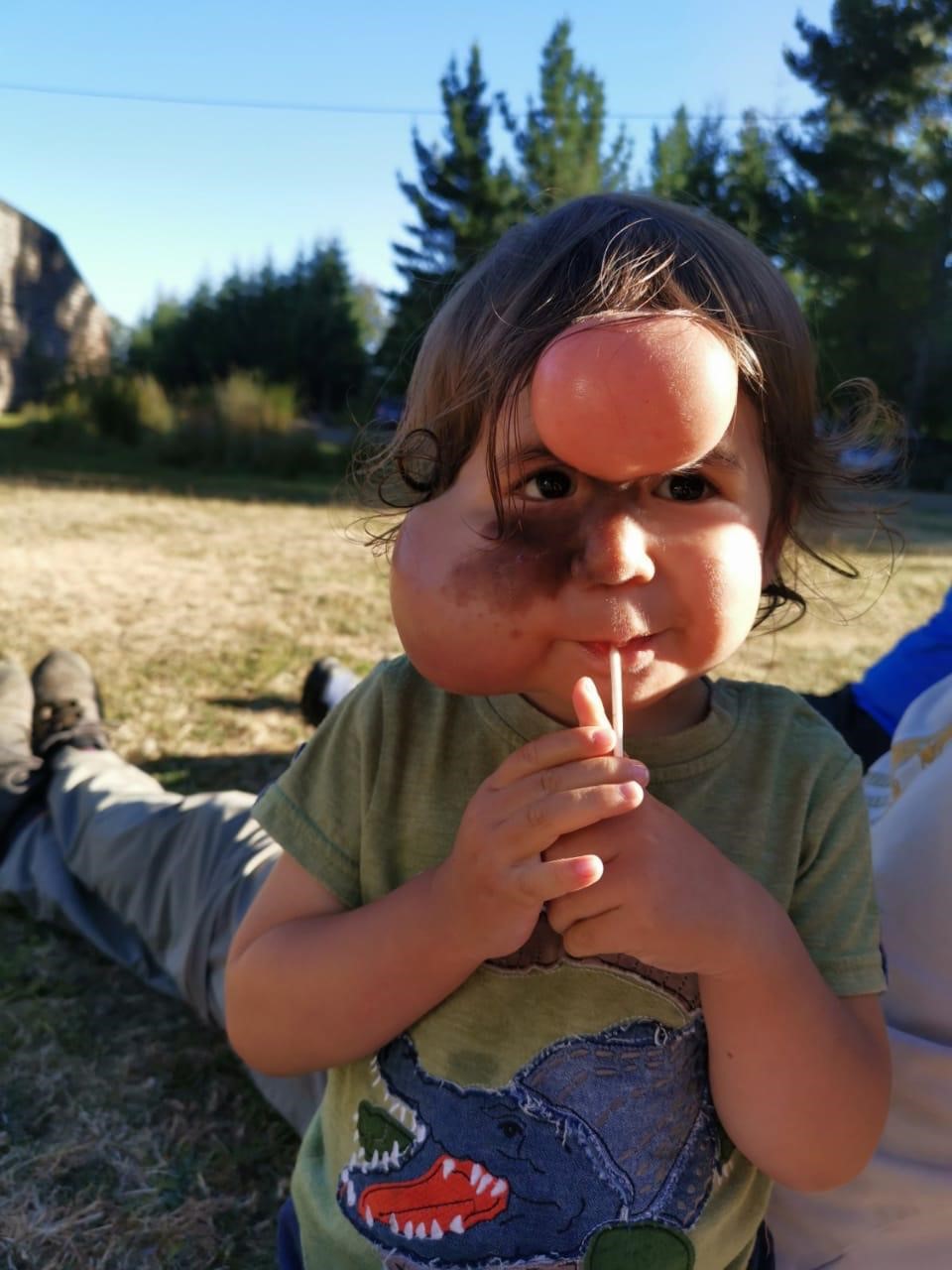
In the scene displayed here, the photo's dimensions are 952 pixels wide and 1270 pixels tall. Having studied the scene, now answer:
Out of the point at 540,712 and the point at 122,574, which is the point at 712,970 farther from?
the point at 122,574

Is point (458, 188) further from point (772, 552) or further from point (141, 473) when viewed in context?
point (772, 552)

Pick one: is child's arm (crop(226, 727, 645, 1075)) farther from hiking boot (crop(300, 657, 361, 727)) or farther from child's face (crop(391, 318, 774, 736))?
hiking boot (crop(300, 657, 361, 727))

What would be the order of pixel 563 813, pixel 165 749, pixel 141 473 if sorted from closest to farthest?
pixel 563 813, pixel 165 749, pixel 141 473

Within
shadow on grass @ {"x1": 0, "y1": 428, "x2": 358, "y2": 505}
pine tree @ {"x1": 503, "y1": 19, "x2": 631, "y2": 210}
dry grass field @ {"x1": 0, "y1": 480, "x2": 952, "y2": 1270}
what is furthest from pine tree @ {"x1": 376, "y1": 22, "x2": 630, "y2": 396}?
dry grass field @ {"x1": 0, "y1": 480, "x2": 952, "y2": 1270}

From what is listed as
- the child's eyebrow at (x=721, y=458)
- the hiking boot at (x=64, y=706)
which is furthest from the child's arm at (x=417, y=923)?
the hiking boot at (x=64, y=706)

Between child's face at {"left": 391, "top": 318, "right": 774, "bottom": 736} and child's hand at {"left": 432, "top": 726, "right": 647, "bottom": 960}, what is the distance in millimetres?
81

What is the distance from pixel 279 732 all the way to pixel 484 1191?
2.30 meters

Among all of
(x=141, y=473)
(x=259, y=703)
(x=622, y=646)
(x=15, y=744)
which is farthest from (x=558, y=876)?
(x=141, y=473)

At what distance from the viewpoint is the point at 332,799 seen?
92 cm

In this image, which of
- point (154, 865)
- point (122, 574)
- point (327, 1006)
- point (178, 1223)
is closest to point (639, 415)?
point (327, 1006)

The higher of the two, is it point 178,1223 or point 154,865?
point 154,865

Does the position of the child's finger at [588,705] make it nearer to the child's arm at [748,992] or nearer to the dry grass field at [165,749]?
the child's arm at [748,992]

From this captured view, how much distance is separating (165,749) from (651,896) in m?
2.43

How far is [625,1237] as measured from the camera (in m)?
0.83
